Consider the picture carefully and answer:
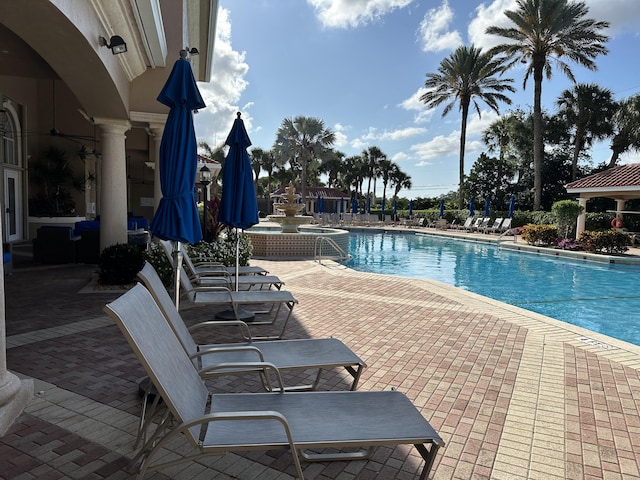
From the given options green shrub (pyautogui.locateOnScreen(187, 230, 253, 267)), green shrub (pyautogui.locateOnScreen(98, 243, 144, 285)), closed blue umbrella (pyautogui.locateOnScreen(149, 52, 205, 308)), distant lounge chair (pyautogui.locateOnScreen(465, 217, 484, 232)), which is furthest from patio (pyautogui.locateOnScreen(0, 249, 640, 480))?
distant lounge chair (pyautogui.locateOnScreen(465, 217, 484, 232))

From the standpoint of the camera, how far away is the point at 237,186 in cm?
597

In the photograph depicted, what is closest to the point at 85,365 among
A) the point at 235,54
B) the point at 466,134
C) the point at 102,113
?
the point at 102,113

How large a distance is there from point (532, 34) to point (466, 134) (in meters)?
8.93

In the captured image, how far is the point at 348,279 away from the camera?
9.34 m

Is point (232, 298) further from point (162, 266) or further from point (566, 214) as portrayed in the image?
point (566, 214)

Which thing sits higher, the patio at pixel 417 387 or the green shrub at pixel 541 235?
the green shrub at pixel 541 235

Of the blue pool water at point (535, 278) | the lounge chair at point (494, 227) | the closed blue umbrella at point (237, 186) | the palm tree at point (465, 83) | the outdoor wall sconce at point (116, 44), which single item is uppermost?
the palm tree at point (465, 83)

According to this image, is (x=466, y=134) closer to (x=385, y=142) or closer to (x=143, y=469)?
(x=385, y=142)

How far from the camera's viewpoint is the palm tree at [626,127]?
91.4 feet

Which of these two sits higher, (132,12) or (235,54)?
(235,54)

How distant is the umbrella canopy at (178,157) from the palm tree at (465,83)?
102ft

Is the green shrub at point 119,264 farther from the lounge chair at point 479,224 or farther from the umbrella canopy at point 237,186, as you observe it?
the lounge chair at point 479,224

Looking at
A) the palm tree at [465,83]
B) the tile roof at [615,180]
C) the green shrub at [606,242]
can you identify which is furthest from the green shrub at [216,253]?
the palm tree at [465,83]

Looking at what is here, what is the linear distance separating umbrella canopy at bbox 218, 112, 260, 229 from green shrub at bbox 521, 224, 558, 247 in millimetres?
16473
